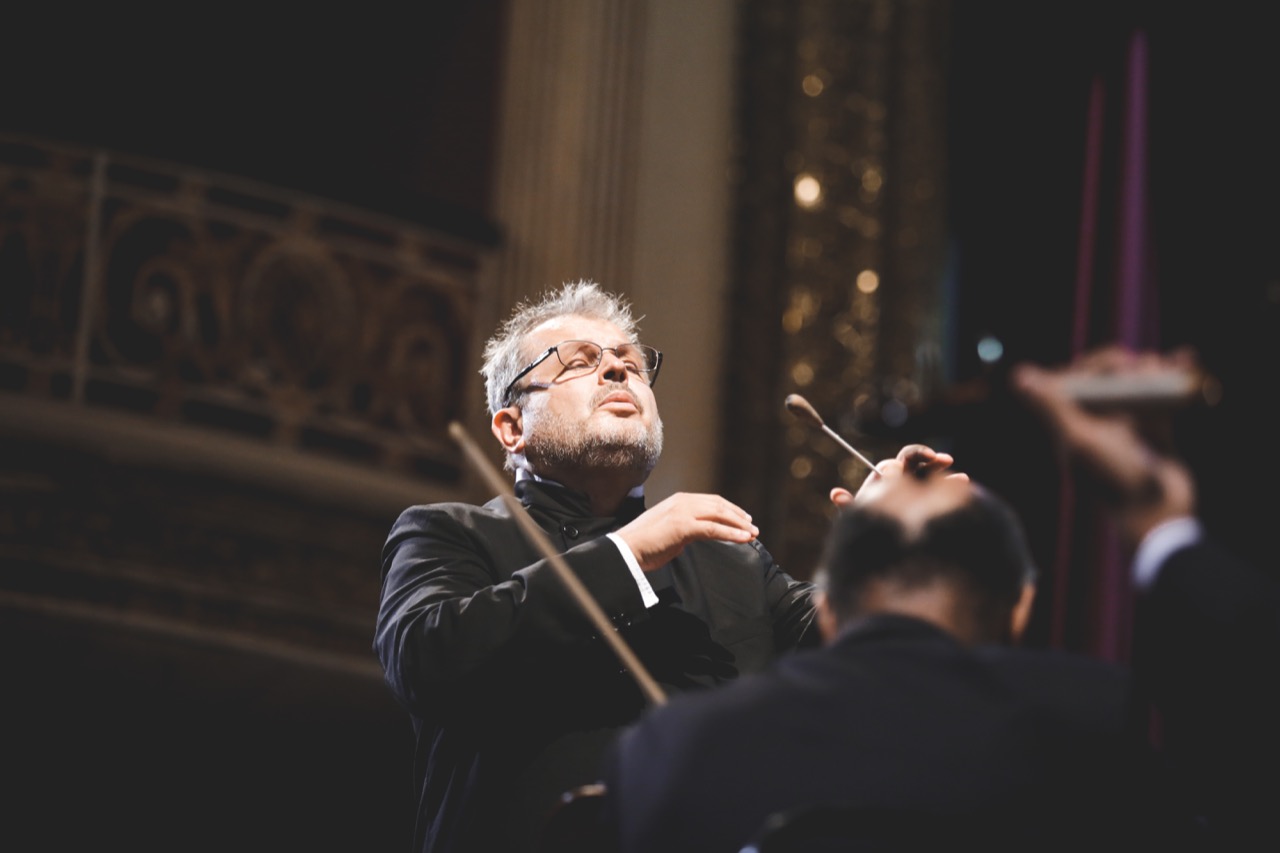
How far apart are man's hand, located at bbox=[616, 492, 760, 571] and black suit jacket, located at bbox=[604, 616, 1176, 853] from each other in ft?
2.25

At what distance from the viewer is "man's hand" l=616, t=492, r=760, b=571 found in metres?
2.02

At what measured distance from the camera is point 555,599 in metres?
1.98

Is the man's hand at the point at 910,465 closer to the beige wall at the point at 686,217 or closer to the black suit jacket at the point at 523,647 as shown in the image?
the black suit jacket at the point at 523,647

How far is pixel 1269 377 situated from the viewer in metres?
4.04

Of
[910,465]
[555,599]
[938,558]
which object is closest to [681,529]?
[555,599]

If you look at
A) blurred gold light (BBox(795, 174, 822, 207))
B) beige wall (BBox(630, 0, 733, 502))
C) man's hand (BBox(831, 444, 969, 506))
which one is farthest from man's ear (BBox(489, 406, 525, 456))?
blurred gold light (BBox(795, 174, 822, 207))

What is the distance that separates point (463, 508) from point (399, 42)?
512cm

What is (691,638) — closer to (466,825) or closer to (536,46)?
(466,825)

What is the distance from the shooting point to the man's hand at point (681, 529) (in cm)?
202

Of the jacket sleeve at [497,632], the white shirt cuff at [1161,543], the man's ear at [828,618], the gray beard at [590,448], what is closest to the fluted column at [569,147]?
the gray beard at [590,448]

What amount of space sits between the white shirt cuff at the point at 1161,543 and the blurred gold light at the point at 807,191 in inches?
181

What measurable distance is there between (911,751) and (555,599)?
78cm

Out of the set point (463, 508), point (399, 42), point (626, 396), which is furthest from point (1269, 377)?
point (399, 42)

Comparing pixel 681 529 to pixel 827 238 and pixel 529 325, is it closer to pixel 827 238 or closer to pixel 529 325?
pixel 529 325
